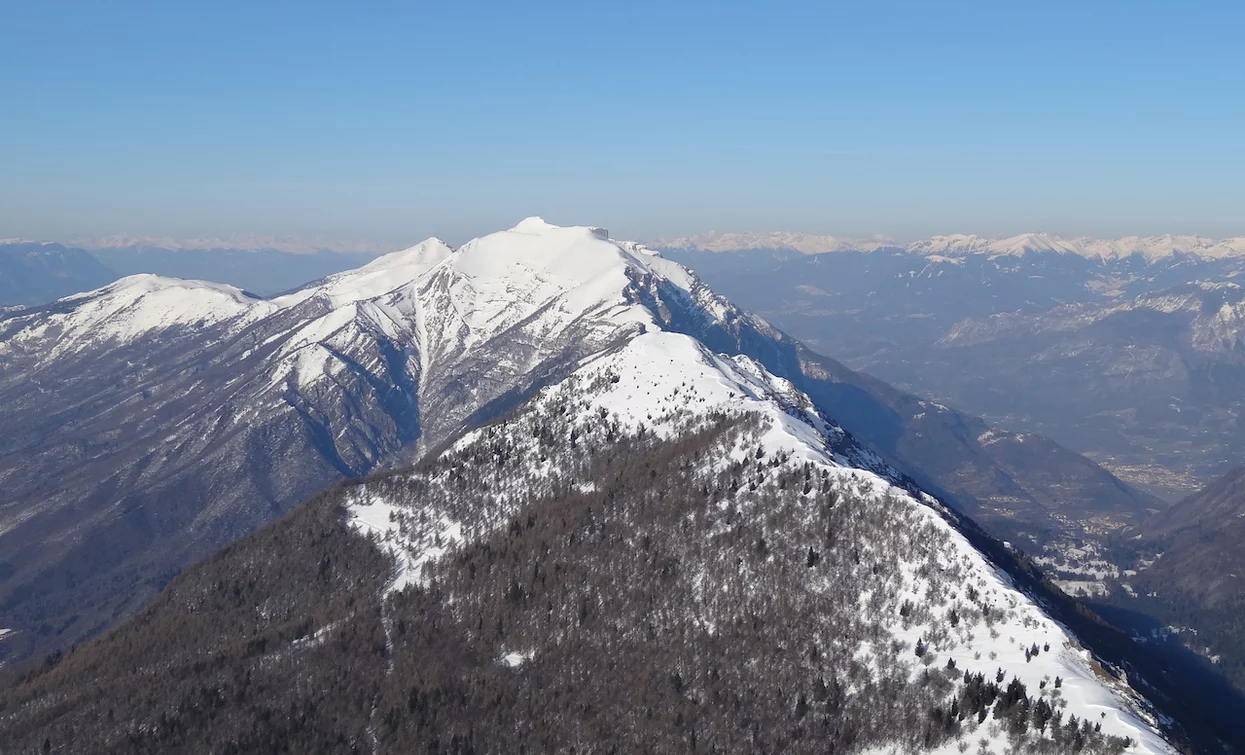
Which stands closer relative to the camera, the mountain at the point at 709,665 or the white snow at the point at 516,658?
the mountain at the point at 709,665

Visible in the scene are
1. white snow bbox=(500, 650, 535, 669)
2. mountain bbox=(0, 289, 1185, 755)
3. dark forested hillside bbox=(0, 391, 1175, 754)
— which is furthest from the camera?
white snow bbox=(500, 650, 535, 669)

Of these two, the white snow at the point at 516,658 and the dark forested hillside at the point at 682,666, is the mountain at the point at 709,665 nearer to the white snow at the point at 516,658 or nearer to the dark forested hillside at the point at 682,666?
the dark forested hillside at the point at 682,666

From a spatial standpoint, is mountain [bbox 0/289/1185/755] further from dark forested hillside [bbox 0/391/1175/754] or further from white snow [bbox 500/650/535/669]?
white snow [bbox 500/650/535/669]

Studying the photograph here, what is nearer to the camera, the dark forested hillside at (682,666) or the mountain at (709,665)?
the mountain at (709,665)

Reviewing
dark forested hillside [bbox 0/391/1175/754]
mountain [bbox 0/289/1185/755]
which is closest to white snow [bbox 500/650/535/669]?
dark forested hillside [bbox 0/391/1175/754]

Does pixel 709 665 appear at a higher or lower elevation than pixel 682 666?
higher

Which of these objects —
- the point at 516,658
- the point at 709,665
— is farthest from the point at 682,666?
the point at 516,658

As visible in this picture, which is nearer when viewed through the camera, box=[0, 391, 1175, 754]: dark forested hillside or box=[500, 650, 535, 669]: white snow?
box=[0, 391, 1175, 754]: dark forested hillside

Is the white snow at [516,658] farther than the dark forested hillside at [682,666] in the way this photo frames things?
Yes

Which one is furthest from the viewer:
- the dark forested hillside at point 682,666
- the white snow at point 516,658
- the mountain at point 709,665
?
the white snow at point 516,658

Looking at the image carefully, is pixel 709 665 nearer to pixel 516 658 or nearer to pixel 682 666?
pixel 682 666

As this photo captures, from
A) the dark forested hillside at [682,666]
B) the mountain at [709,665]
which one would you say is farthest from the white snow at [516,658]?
the mountain at [709,665]

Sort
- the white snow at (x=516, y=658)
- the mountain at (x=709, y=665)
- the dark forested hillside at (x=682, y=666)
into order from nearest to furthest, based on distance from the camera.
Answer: the mountain at (x=709, y=665) < the dark forested hillside at (x=682, y=666) < the white snow at (x=516, y=658)
